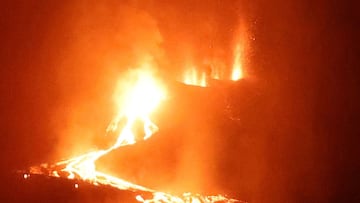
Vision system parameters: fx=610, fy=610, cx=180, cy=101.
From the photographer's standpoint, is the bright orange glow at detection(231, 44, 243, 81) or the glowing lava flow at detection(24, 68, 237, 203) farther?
the bright orange glow at detection(231, 44, 243, 81)

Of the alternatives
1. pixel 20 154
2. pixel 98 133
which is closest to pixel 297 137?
pixel 98 133

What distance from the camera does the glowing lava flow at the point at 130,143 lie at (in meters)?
17.0

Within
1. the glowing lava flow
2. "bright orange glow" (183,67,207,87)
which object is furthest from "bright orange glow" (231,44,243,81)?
the glowing lava flow

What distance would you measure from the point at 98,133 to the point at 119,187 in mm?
8860

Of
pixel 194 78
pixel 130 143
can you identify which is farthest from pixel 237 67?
pixel 130 143

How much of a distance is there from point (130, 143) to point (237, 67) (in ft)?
27.6

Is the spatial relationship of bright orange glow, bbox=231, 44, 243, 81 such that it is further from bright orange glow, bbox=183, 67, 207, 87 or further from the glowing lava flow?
the glowing lava flow

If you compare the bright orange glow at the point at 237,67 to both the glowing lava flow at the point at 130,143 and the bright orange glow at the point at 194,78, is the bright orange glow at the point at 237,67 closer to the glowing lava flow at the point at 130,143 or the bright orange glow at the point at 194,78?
the bright orange glow at the point at 194,78

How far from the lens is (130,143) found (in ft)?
70.0

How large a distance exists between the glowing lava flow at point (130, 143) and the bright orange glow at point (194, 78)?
167 centimetres

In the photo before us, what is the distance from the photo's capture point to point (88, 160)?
2027cm

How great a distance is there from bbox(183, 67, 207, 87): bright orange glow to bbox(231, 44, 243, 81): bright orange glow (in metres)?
1.37

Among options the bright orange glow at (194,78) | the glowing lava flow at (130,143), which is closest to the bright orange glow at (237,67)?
the bright orange glow at (194,78)

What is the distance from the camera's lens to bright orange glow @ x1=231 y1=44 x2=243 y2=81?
27314 millimetres
